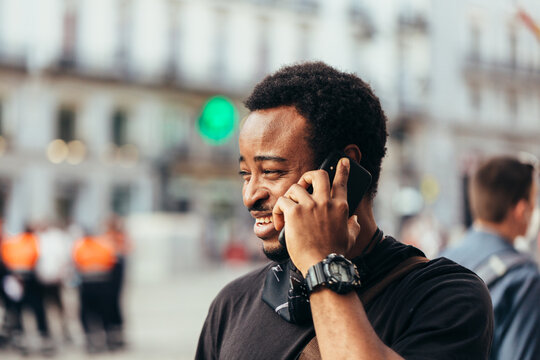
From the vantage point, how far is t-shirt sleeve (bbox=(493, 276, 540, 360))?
9.05ft

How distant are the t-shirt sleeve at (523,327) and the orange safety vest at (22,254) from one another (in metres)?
8.94

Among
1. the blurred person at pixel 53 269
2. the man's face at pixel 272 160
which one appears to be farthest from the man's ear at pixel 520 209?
the blurred person at pixel 53 269

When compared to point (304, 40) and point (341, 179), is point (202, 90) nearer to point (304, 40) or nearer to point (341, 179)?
point (304, 40)

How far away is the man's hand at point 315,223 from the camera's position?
1.61 m

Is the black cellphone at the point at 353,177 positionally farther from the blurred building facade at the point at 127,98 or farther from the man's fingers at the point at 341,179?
the blurred building facade at the point at 127,98

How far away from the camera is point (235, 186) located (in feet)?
115

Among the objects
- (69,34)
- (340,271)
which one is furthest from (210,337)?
(69,34)

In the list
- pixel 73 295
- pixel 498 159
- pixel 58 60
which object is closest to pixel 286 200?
pixel 498 159

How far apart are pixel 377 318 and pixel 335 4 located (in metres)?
39.7

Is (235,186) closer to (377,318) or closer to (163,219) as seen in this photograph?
(163,219)

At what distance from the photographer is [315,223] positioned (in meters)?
1.60

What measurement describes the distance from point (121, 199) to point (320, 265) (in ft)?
101

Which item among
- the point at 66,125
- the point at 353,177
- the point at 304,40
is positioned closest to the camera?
the point at 353,177

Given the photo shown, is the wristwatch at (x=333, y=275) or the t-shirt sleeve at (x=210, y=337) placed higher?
the wristwatch at (x=333, y=275)
